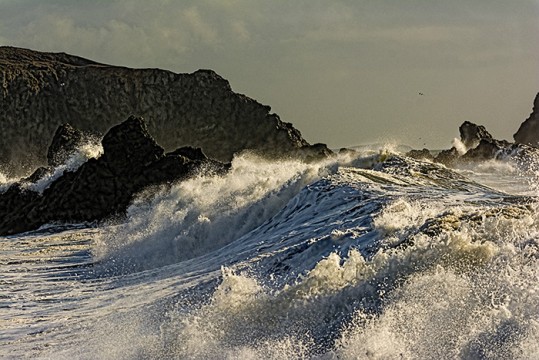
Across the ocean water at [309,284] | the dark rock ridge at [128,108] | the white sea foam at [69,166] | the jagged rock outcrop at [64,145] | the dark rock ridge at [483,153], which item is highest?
the dark rock ridge at [128,108]

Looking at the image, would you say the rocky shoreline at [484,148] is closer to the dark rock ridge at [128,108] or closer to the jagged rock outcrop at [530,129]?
the jagged rock outcrop at [530,129]

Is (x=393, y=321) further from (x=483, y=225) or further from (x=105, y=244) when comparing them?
(x=105, y=244)

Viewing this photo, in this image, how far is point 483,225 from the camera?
9281mm

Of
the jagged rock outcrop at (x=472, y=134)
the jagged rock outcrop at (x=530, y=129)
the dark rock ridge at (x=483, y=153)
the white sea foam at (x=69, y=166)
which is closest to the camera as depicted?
the white sea foam at (x=69, y=166)

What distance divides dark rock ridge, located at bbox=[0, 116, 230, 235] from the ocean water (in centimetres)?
739

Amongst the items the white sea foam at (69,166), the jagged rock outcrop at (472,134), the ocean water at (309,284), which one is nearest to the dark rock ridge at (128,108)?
the jagged rock outcrop at (472,134)

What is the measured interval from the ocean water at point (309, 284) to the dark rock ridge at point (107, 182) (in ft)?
24.2

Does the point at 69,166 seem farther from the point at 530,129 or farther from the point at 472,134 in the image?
the point at 530,129

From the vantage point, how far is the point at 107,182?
1067 inches

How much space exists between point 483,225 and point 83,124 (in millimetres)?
54980

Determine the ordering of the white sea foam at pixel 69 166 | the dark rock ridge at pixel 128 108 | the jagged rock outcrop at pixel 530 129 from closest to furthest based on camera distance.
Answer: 1. the white sea foam at pixel 69 166
2. the dark rock ridge at pixel 128 108
3. the jagged rock outcrop at pixel 530 129

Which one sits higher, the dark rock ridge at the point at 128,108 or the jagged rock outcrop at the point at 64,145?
the dark rock ridge at the point at 128,108

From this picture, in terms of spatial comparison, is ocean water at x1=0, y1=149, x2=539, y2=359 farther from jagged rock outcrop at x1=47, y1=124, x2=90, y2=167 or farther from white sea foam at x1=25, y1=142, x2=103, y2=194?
jagged rock outcrop at x1=47, y1=124, x2=90, y2=167

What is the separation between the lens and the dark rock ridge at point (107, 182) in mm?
25719
